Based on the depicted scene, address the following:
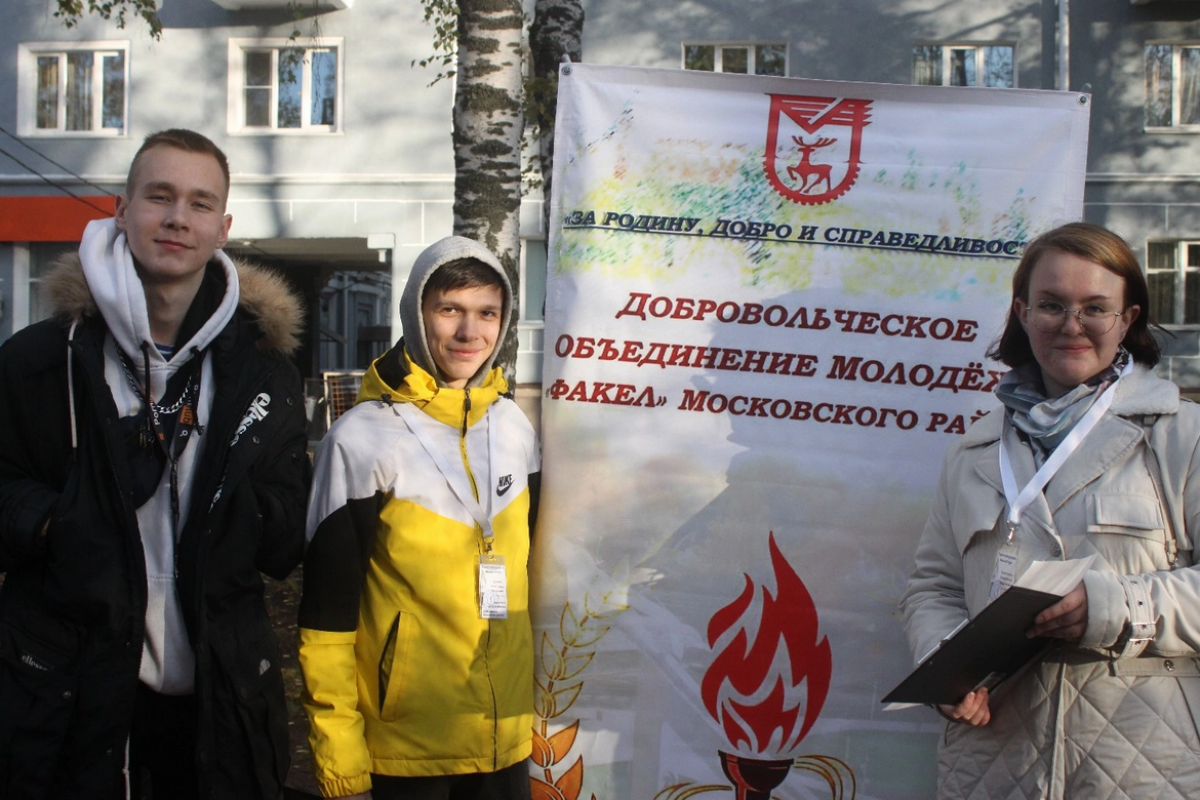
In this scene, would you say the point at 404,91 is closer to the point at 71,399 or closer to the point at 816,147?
the point at 816,147

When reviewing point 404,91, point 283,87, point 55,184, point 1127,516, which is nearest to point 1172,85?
point 404,91

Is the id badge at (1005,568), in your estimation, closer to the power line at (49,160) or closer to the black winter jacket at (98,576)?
the black winter jacket at (98,576)

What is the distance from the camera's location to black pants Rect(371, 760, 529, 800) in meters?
2.31

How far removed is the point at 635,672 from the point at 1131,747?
4.06ft

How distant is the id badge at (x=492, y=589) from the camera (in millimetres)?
2336

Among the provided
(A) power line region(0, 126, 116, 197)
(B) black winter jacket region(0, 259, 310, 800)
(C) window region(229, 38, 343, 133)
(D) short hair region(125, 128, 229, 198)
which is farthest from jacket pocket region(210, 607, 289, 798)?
(A) power line region(0, 126, 116, 197)

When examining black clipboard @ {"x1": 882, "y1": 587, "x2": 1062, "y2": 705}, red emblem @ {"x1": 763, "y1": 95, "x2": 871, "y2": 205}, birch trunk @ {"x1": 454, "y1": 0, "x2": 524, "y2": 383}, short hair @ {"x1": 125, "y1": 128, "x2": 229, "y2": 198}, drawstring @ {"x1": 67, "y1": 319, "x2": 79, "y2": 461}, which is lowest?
black clipboard @ {"x1": 882, "y1": 587, "x2": 1062, "y2": 705}

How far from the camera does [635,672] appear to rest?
2.75 m

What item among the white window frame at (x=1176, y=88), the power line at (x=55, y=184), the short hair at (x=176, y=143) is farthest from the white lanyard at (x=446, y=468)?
the white window frame at (x=1176, y=88)

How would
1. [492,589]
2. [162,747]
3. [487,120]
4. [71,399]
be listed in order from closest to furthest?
[71,399] → [162,747] → [492,589] → [487,120]

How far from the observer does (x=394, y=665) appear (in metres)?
2.27

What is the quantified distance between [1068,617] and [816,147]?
1.44 meters

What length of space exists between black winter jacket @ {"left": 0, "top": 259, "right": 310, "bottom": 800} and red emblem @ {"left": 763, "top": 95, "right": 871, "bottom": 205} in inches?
57.6

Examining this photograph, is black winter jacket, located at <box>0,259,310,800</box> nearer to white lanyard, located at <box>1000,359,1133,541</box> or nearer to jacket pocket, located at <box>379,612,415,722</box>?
jacket pocket, located at <box>379,612,415,722</box>
